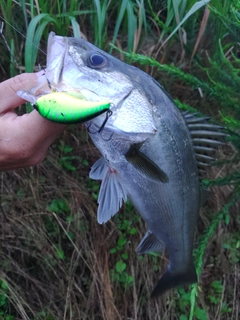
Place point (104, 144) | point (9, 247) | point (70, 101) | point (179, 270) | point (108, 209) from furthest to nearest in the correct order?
point (9, 247) < point (179, 270) < point (108, 209) < point (104, 144) < point (70, 101)

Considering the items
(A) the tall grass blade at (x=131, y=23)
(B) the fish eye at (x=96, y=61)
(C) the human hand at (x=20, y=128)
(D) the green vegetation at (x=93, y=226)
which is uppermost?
(B) the fish eye at (x=96, y=61)

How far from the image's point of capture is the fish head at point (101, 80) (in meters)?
1.08

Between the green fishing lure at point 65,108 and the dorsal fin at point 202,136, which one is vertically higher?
the green fishing lure at point 65,108

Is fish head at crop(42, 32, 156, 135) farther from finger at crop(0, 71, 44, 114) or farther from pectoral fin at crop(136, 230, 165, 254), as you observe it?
pectoral fin at crop(136, 230, 165, 254)

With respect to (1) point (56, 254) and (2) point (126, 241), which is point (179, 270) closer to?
(2) point (126, 241)

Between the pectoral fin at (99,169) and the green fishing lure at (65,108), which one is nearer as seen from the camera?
the green fishing lure at (65,108)

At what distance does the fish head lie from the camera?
1.08m

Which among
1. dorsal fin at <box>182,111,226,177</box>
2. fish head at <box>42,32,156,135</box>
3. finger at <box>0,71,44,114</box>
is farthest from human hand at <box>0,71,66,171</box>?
dorsal fin at <box>182,111,226,177</box>

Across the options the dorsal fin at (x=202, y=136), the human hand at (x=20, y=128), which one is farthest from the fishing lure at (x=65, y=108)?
the dorsal fin at (x=202, y=136)

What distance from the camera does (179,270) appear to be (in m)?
1.57

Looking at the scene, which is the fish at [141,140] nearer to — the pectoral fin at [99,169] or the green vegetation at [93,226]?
the pectoral fin at [99,169]

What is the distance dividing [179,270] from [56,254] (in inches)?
28.6

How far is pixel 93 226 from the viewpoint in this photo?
2.10m

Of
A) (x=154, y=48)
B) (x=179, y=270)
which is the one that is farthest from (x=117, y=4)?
(x=179, y=270)
